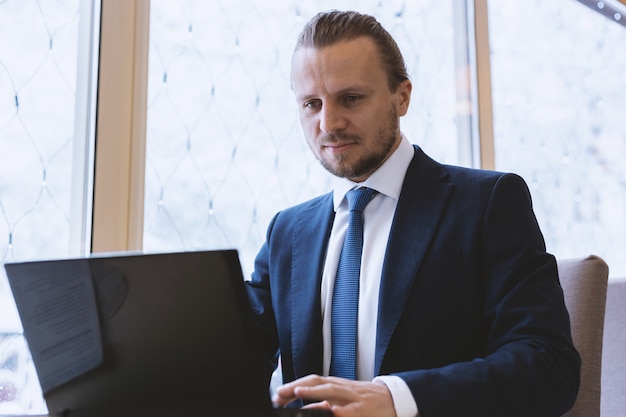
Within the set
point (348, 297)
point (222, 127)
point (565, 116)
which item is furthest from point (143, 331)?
point (565, 116)

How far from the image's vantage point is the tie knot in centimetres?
145

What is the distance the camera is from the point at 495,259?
4.16 ft

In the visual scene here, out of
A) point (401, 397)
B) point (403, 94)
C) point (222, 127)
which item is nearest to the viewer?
point (401, 397)

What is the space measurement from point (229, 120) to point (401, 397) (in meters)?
1.08

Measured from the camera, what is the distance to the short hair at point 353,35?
1457 millimetres

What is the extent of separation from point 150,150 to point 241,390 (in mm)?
1003

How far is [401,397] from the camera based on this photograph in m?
1.00

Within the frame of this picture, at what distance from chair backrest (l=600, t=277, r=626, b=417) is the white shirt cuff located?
776 millimetres

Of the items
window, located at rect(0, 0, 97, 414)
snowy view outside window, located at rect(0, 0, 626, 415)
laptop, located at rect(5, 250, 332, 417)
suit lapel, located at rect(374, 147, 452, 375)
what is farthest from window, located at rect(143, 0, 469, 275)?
laptop, located at rect(5, 250, 332, 417)

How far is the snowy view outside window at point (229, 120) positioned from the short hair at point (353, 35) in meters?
0.44

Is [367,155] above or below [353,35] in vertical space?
below

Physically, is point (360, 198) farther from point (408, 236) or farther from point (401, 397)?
point (401, 397)

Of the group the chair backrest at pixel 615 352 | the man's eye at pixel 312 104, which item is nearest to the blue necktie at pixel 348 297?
the man's eye at pixel 312 104

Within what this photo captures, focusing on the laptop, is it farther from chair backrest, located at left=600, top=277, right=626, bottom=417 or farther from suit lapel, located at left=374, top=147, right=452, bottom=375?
chair backrest, located at left=600, top=277, right=626, bottom=417
